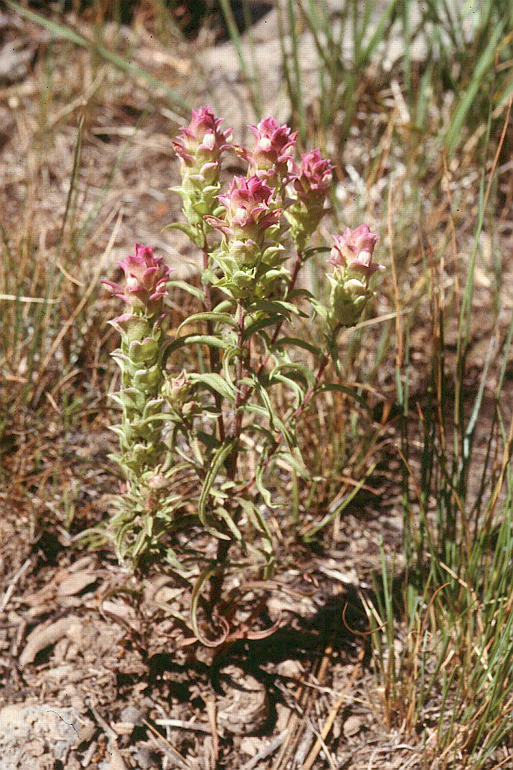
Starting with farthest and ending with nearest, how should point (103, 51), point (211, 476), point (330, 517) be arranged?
point (103, 51) < point (330, 517) < point (211, 476)

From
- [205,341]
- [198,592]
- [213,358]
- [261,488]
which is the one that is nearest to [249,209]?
[205,341]

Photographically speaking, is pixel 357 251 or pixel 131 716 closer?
pixel 357 251

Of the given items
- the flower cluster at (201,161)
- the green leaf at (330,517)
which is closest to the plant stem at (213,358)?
the flower cluster at (201,161)

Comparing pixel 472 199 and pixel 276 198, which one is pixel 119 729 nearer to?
pixel 276 198

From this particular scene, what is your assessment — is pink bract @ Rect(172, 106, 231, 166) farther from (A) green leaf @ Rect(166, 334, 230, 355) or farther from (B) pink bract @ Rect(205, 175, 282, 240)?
(A) green leaf @ Rect(166, 334, 230, 355)

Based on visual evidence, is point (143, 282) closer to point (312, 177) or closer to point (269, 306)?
point (269, 306)

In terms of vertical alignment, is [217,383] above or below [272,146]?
below

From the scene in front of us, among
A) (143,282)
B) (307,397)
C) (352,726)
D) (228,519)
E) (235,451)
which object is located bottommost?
(352,726)

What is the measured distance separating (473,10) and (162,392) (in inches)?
91.4

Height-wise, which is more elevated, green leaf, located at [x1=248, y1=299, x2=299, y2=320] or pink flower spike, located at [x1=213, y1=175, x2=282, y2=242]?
pink flower spike, located at [x1=213, y1=175, x2=282, y2=242]

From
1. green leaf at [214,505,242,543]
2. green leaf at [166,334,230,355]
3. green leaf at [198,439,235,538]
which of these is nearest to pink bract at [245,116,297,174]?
green leaf at [166,334,230,355]

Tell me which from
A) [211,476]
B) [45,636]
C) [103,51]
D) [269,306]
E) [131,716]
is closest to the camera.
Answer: [269,306]

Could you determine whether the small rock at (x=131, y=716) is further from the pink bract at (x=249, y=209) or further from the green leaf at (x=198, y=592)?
the pink bract at (x=249, y=209)

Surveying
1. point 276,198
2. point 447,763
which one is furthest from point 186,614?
point 276,198
